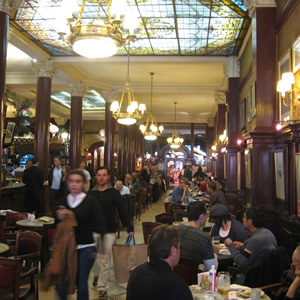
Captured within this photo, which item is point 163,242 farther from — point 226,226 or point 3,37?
point 3,37

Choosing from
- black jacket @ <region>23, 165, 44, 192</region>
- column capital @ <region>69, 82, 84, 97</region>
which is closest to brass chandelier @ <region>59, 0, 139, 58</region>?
black jacket @ <region>23, 165, 44, 192</region>

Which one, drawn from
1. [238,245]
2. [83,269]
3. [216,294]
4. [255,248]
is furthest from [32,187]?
[216,294]

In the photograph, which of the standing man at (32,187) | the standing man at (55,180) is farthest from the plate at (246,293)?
the standing man at (55,180)

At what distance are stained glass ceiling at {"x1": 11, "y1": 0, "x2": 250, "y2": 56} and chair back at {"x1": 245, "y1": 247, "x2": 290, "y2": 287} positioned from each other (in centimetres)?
571

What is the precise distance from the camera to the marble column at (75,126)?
562 inches

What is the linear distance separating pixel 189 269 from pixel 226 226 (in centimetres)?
176

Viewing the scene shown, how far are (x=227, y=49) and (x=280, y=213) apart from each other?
6.43m

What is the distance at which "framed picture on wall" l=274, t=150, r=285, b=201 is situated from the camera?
5.83 metres

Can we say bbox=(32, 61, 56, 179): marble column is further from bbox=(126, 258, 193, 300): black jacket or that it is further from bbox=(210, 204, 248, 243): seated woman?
bbox=(126, 258, 193, 300): black jacket

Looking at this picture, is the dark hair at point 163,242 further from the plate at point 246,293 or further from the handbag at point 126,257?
the handbag at point 126,257

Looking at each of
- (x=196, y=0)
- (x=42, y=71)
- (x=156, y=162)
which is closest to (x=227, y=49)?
(x=196, y=0)

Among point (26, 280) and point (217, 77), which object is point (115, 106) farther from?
point (26, 280)

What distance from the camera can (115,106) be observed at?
1104 cm

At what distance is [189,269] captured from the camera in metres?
3.21
